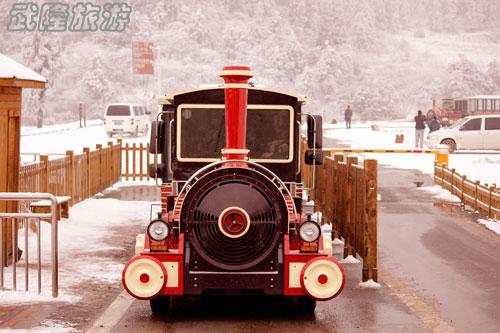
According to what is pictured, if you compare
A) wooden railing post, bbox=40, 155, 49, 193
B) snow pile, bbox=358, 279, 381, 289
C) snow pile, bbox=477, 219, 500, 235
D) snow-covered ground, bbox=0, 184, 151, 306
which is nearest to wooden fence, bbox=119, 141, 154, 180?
snow-covered ground, bbox=0, 184, 151, 306

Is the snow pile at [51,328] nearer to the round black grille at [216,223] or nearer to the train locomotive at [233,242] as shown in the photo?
the train locomotive at [233,242]

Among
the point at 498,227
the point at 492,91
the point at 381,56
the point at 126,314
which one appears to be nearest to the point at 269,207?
the point at 126,314

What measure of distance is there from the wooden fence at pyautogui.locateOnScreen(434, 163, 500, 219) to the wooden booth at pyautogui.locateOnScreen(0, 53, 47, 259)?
9.38m

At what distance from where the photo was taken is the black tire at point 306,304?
9.00 m

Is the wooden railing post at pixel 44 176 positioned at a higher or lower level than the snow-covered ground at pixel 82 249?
higher

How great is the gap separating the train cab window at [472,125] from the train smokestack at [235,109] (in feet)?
110

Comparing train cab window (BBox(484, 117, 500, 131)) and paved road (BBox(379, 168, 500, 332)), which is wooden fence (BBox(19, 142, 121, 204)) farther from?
train cab window (BBox(484, 117, 500, 131))

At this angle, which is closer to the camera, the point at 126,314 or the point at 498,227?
the point at 126,314

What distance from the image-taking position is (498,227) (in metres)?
16.3

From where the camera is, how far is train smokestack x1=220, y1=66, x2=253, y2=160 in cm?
868

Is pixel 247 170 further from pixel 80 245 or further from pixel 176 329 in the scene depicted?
pixel 80 245

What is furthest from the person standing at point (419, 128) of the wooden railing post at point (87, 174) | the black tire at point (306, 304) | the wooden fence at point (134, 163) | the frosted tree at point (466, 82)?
the frosted tree at point (466, 82)

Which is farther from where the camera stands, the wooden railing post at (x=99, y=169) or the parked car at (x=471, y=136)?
the parked car at (x=471, y=136)

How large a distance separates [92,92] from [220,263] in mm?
Result: 115837
